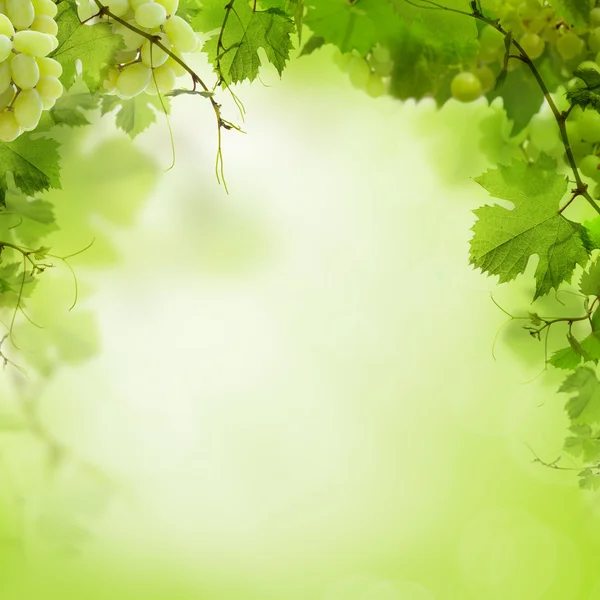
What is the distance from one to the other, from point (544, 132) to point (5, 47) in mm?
563

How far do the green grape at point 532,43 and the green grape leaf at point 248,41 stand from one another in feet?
0.86

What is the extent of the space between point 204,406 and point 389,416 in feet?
→ 0.67

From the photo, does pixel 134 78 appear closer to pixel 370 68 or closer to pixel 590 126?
pixel 370 68

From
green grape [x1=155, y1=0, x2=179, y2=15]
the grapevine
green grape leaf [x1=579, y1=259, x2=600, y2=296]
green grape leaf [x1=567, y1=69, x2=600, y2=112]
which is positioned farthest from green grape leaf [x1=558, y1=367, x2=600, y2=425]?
green grape [x1=155, y1=0, x2=179, y2=15]

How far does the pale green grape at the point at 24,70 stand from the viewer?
0.38m

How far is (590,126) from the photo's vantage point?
62 centimetres

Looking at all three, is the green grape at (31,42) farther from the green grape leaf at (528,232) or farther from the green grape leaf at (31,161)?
the green grape leaf at (528,232)

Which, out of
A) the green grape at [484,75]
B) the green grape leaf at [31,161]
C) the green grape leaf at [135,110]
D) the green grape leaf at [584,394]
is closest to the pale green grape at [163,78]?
the green grape leaf at [31,161]

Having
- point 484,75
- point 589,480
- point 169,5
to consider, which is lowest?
point 589,480

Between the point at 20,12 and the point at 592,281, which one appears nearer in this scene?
the point at 20,12

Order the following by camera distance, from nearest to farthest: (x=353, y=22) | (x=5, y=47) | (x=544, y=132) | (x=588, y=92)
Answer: (x=5, y=47), (x=588, y=92), (x=353, y=22), (x=544, y=132)

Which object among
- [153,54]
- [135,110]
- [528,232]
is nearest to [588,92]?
[528,232]

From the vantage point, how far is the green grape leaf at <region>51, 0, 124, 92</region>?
0.43 m

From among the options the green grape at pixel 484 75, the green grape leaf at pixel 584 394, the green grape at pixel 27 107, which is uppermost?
the green grape at pixel 484 75
